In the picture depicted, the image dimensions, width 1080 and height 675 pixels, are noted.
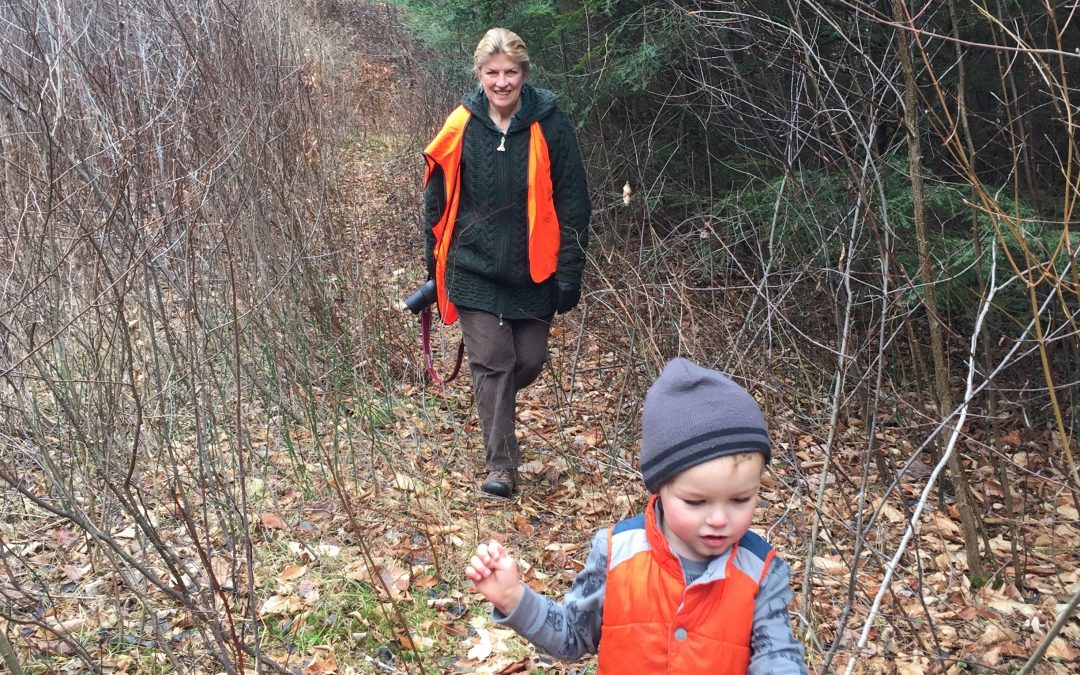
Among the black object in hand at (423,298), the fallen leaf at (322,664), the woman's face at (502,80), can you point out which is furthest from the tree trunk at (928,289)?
the fallen leaf at (322,664)

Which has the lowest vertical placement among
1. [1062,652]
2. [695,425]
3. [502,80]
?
[1062,652]

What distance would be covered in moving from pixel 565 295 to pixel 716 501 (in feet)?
8.69

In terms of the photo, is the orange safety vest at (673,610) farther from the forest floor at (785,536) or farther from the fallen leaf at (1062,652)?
the fallen leaf at (1062,652)

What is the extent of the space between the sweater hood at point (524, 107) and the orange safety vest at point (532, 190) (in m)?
0.04

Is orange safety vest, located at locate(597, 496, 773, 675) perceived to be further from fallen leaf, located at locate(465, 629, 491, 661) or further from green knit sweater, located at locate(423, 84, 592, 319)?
green knit sweater, located at locate(423, 84, 592, 319)

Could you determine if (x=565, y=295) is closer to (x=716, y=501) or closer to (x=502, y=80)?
(x=502, y=80)

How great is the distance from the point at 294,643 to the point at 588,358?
3.73 meters

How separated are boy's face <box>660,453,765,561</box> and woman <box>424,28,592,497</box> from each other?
99.7 inches

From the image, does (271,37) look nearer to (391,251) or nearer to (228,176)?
(228,176)

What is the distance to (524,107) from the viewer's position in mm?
4109

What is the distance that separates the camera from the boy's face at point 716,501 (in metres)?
1.69

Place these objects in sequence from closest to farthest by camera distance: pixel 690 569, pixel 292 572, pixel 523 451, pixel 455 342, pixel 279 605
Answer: pixel 690 569 → pixel 279 605 → pixel 292 572 → pixel 523 451 → pixel 455 342

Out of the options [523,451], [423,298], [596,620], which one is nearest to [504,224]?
[423,298]

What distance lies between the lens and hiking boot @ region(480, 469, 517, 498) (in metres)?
4.48
